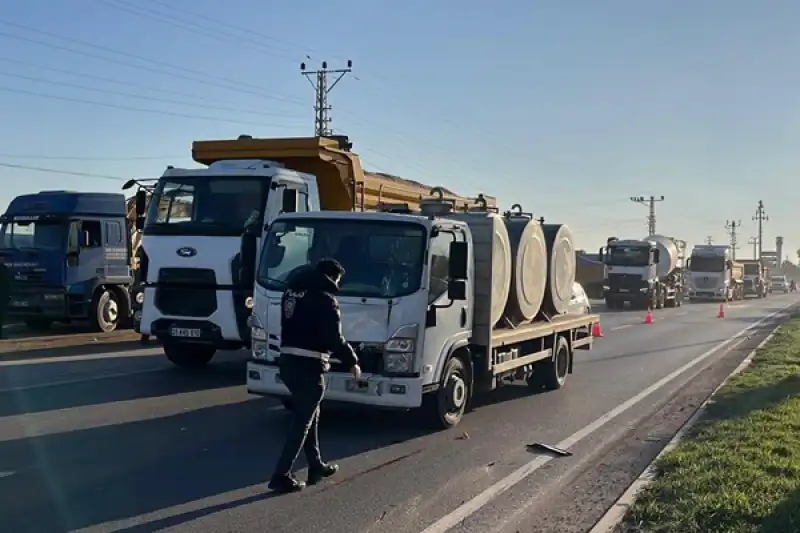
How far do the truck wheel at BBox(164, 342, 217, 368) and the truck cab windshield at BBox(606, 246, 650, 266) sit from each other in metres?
33.1

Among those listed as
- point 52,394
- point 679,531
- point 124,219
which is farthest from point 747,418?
point 124,219

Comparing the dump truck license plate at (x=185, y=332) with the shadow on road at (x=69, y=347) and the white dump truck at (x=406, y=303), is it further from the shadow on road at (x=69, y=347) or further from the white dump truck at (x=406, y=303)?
the shadow on road at (x=69, y=347)

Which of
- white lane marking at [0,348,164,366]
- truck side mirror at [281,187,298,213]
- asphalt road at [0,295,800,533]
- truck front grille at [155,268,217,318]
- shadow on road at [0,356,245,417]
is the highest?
truck side mirror at [281,187,298,213]

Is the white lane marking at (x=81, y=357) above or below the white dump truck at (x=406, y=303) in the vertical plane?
below

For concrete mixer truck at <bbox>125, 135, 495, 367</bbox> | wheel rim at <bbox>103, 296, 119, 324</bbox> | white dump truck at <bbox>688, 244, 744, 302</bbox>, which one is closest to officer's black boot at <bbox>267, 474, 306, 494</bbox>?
concrete mixer truck at <bbox>125, 135, 495, 367</bbox>

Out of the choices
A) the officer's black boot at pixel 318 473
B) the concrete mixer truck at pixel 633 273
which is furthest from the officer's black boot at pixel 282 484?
the concrete mixer truck at pixel 633 273

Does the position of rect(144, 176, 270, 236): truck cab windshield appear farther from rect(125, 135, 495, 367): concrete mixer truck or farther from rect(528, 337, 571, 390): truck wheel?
rect(528, 337, 571, 390): truck wheel

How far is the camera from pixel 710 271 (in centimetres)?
5853

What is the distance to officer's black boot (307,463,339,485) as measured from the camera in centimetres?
762

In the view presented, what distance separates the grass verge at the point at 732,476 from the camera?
20.7 feet

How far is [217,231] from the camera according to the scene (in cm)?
1348

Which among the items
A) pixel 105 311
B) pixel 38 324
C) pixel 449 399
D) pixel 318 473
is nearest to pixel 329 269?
pixel 318 473

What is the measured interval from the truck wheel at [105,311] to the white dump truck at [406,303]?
1097 cm

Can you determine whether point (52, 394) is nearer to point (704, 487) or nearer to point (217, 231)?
point (217, 231)
